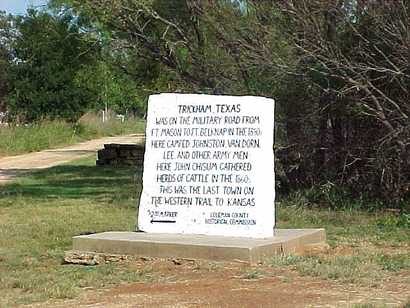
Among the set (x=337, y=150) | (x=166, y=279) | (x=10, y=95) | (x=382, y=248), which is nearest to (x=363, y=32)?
(x=337, y=150)

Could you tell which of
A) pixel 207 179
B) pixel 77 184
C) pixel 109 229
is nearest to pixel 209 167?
pixel 207 179

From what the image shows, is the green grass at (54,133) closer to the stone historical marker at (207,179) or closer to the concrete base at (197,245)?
the stone historical marker at (207,179)

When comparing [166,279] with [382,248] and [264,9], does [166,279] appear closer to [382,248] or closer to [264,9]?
[382,248]

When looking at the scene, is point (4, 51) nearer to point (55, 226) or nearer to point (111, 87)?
point (111, 87)

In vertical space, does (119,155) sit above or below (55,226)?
above

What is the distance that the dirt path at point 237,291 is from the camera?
6.77 m

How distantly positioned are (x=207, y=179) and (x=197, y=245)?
119 cm

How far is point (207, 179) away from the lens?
376 inches

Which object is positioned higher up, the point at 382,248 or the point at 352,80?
the point at 352,80

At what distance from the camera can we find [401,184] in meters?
13.2

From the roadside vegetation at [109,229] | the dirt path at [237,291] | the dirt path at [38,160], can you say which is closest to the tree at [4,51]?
the dirt path at [38,160]

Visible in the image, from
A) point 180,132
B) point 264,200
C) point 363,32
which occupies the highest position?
point 363,32

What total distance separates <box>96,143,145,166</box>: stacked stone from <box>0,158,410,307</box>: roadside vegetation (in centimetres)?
740

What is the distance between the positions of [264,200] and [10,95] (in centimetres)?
4092
